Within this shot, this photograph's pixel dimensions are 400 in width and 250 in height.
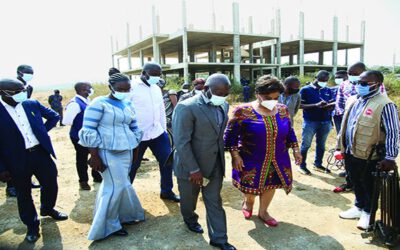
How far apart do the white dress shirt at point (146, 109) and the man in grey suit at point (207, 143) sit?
1.13 metres

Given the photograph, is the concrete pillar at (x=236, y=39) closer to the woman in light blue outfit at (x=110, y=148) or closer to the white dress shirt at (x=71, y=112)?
the white dress shirt at (x=71, y=112)

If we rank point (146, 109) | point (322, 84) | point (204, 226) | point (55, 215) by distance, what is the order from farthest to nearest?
point (322, 84), point (146, 109), point (55, 215), point (204, 226)

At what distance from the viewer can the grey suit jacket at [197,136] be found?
301 centimetres

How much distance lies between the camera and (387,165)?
3.21 meters

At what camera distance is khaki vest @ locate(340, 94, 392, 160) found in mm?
3332

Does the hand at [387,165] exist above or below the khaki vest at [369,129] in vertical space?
below

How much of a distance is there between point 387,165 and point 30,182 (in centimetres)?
388

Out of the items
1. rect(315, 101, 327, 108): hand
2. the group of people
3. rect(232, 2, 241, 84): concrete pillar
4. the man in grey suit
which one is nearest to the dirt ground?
the group of people

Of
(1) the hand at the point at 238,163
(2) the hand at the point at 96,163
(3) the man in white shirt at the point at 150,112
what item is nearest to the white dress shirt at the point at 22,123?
(2) the hand at the point at 96,163

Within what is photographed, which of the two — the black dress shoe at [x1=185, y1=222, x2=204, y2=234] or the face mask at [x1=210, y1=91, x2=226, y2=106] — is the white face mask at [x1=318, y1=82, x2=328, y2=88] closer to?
the face mask at [x1=210, y1=91, x2=226, y2=106]

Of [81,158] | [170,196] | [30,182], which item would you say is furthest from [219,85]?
[81,158]

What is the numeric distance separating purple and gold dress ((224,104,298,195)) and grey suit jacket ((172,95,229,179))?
14.4 inches

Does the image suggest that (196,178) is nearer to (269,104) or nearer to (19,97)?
(269,104)

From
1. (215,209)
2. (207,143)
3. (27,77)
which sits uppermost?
(27,77)
